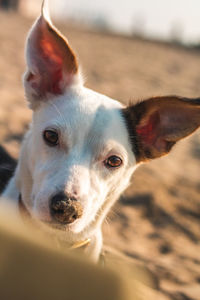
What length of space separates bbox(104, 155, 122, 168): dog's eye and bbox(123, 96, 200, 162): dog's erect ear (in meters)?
0.29

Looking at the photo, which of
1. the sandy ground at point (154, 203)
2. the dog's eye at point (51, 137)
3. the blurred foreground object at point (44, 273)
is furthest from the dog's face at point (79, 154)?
the blurred foreground object at point (44, 273)

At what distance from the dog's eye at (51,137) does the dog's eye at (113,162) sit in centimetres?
37

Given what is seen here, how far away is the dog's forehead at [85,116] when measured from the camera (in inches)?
99.9

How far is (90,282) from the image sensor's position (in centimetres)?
124

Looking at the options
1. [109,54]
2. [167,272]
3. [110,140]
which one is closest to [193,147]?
[167,272]

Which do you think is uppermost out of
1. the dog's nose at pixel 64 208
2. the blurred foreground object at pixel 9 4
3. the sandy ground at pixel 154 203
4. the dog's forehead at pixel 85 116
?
the dog's forehead at pixel 85 116

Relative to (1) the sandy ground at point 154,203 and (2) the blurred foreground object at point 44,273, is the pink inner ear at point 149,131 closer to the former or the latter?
(1) the sandy ground at point 154,203

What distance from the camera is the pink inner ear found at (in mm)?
2963

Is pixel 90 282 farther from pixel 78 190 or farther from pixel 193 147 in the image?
pixel 193 147

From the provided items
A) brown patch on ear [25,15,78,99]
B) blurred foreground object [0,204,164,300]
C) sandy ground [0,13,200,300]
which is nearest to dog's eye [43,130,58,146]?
brown patch on ear [25,15,78,99]

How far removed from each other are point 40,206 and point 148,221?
2.35 metres

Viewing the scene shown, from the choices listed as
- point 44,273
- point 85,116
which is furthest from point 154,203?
point 44,273

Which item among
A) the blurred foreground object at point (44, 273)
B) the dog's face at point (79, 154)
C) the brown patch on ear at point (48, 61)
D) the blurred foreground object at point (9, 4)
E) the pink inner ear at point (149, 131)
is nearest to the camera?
the blurred foreground object at point (44, 273)

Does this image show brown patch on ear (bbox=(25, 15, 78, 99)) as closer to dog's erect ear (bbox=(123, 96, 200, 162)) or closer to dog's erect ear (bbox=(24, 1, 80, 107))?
dog's erect ear (bbox=(24, 1, 80, 107))
